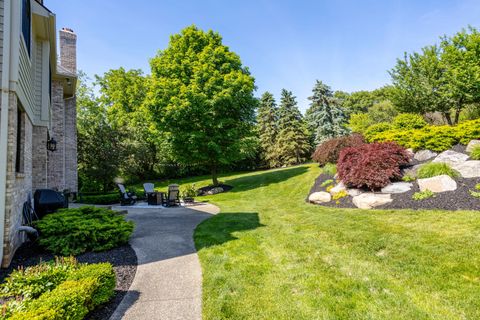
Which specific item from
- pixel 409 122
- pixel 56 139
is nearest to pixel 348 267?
pixel 409 122

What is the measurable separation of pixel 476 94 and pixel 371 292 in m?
19.0

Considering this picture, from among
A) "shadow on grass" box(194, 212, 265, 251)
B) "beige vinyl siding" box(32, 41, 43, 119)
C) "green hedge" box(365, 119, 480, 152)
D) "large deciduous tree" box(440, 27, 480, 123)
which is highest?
"large deciduous tree" box(440, 27, 480, 123)

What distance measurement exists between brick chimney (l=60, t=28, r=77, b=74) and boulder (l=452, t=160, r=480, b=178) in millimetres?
17646

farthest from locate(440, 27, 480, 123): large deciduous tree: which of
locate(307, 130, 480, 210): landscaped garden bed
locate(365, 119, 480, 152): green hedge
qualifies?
locate(307, 130, 480, 210): landscaped garden bed

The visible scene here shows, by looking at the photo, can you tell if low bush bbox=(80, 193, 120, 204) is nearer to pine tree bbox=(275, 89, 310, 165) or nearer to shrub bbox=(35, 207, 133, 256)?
shrub bbox=(35, 207, 133, 256)

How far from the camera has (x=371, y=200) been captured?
7.91 m

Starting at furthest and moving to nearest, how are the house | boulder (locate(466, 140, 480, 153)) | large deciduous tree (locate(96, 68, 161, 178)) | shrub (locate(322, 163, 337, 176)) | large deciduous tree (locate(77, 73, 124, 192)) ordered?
large deciduous tree (locate(96, 68, 161, 178))
large deciduous tree (locate(77, 73, 124, 192))
shrub (locate(322, 163, 337, 176))
boulder (locate(466, 140, 480, 153))
the house

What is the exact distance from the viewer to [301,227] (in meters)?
6.75

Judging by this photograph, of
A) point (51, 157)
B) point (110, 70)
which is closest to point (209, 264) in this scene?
point (51, 157)

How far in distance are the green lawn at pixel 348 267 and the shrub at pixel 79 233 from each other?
1903mm

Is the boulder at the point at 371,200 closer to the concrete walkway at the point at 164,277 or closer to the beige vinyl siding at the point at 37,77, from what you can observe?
the concrete walkway at the point at 164,277

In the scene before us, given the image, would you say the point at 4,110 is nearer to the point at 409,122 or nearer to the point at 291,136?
the point at 409,122

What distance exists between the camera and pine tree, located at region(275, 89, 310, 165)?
98.7 ft

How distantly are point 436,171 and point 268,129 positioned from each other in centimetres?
2548
